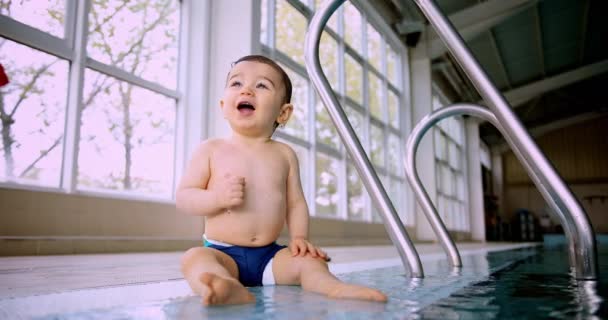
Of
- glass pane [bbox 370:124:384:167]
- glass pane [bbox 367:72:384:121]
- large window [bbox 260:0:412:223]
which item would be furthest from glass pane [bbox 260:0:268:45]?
glass pane [bbox 370:124:384:167]

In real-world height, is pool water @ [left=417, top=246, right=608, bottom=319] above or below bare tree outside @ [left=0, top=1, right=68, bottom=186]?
below

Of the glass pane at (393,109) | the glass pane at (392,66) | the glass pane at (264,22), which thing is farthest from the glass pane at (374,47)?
the glass pane at (264,22)

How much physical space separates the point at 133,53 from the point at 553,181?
3.62 meters

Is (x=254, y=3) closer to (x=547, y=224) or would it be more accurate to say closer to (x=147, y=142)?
(x=147, y=142)

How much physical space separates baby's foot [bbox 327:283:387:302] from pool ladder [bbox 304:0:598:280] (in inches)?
18.7

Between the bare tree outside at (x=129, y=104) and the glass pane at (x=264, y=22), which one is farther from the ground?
the glass pane at (x=264, y=22)

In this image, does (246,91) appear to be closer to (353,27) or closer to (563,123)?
(353,27)

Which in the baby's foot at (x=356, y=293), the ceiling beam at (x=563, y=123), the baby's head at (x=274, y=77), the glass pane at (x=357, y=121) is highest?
the ceiling beam at (x=563, y=123)

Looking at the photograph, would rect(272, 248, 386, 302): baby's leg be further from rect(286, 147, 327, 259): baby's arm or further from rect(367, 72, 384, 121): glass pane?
rect(367, 72, 384, 121): glass pane

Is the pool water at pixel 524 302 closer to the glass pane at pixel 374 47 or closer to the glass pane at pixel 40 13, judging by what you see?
the glass pane at pixel 40 13

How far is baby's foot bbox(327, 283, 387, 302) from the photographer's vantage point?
0.77 meters

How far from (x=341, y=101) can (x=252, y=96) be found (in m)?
5.58

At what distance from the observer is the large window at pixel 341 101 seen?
5652 millimetres

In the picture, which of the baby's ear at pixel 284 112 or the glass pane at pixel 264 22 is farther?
the glass pane at pixel 264 22
